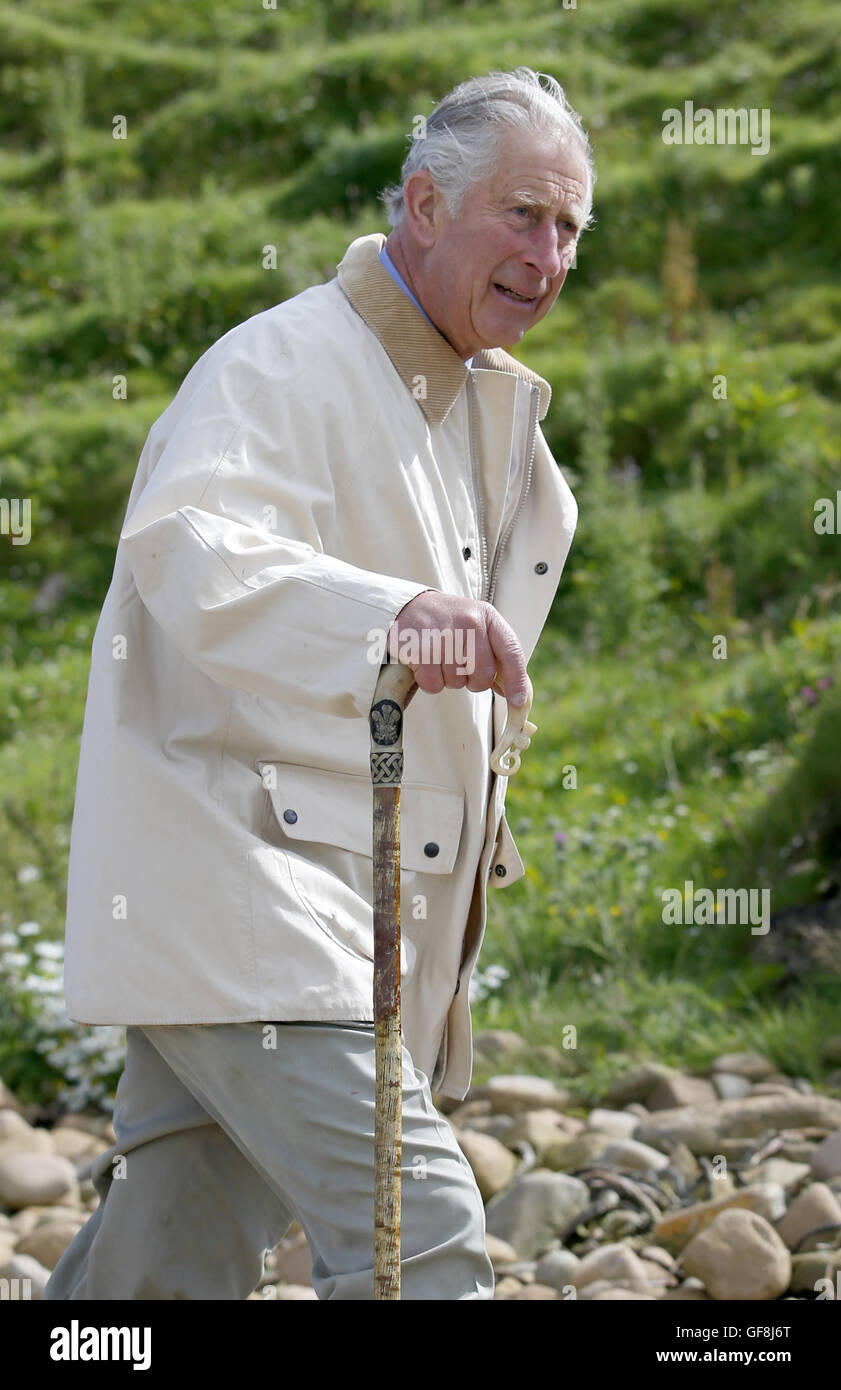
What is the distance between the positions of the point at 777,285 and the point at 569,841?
5068 mm

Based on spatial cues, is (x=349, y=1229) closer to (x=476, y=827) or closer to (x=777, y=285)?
(x=476, y=827)

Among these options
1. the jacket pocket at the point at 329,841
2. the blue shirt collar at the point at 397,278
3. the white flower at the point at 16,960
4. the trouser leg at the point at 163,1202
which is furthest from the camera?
the white flower at the point at 16,960

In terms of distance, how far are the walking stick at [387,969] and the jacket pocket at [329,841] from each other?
0.27 meters

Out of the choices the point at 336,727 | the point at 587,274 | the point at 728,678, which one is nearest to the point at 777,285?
the point at 587,274

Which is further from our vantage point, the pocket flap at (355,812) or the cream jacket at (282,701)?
the pocket flap at (355,812)

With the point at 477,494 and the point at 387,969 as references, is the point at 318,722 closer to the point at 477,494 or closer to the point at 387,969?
the point at 387,969

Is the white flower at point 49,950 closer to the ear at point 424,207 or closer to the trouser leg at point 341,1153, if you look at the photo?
the trouser leg at point 341,1153

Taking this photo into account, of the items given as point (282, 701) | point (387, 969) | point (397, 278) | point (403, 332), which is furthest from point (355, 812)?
point (397, 278)

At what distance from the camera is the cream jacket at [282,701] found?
2.23 metres

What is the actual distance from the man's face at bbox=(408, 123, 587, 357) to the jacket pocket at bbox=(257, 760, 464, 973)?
0.84 meters

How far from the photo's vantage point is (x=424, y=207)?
2.78 meters

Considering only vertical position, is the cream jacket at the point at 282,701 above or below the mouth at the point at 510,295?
below

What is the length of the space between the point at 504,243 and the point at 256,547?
2.64ft

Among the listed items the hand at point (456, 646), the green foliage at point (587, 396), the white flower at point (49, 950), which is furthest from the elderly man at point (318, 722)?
the white flower at point (49, 950)
